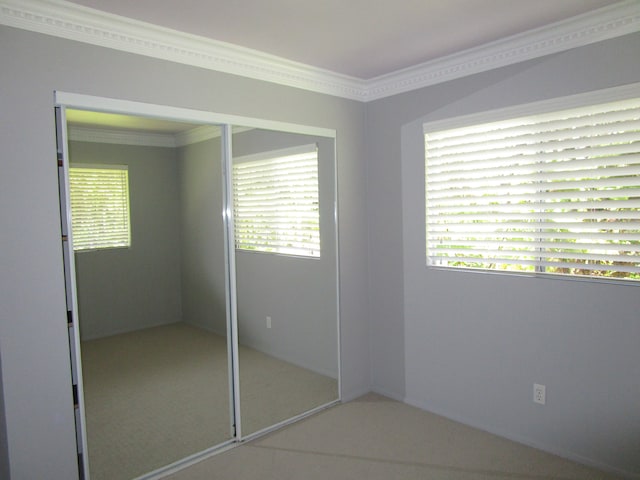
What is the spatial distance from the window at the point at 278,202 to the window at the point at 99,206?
670mm

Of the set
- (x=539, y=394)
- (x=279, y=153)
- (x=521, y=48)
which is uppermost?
(x=521, y=48)

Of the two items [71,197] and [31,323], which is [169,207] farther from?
[31,323]

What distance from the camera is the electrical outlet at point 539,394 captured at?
9.20 feet

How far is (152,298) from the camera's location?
2725mm

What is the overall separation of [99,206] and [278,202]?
112cm

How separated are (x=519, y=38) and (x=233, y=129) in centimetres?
179

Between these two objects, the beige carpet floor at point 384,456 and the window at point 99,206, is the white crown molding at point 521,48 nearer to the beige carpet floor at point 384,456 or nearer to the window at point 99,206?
the window at point 99,206

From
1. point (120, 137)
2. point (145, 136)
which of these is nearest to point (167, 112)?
point (145, 136)

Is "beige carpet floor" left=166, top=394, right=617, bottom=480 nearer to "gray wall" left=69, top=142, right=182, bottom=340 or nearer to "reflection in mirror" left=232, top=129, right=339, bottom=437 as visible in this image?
"reflection in mirror" left=232, top=129, right=339, bottom=437

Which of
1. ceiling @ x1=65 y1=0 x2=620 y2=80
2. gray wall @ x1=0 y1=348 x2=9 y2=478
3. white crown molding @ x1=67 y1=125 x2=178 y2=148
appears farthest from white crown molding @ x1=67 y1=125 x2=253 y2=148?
gray wall @ x1=0 y1=348 x2=9 y2=478

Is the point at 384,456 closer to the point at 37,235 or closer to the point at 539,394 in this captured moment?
the point at 539,394

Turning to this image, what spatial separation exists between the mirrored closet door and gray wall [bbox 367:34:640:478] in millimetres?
486

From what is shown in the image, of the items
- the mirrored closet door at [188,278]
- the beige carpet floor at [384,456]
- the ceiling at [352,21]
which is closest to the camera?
the ceiling at [352,21]

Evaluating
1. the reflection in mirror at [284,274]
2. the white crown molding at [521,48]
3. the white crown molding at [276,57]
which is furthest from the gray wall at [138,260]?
the white crown molding at [521,48]
